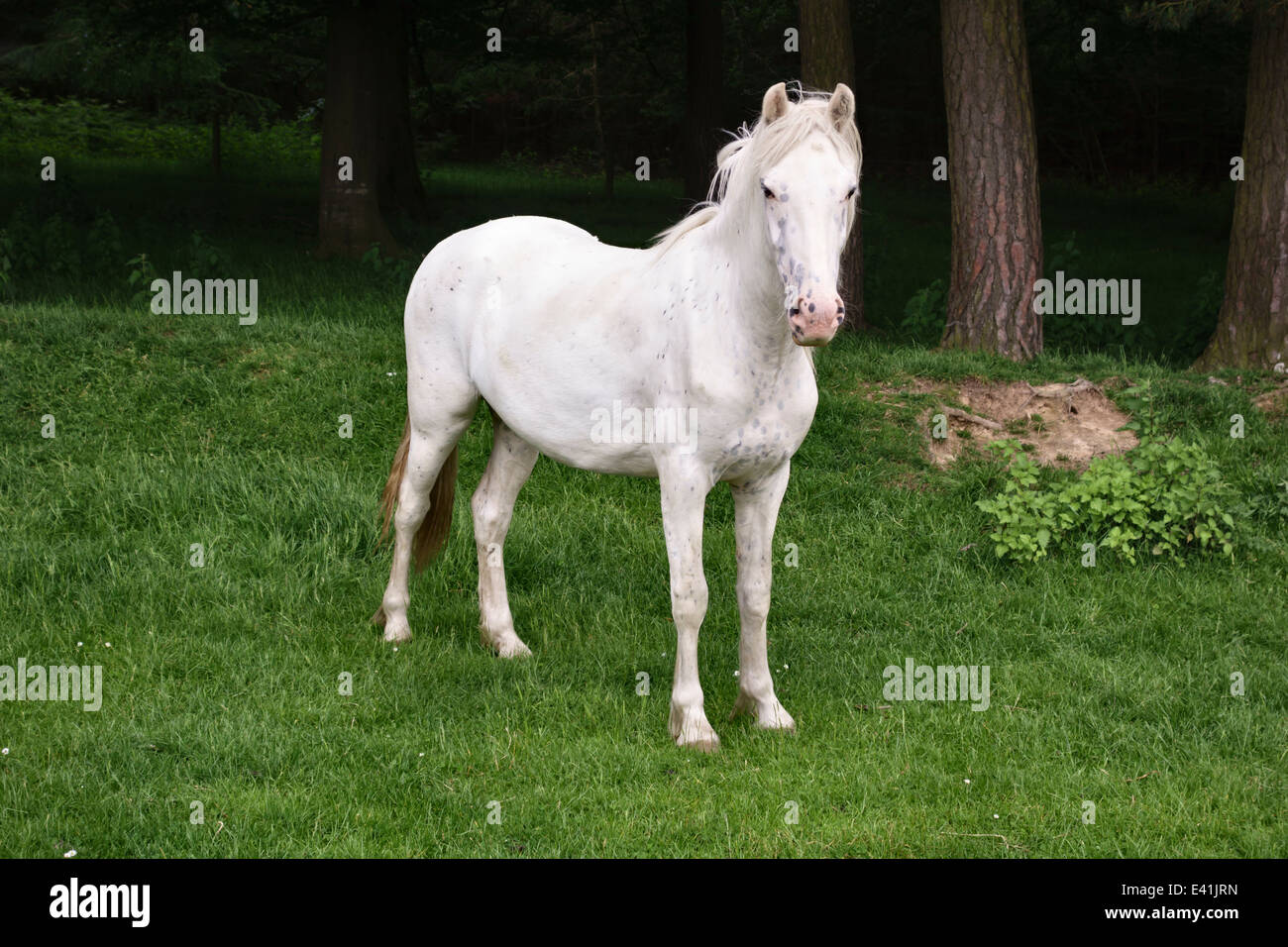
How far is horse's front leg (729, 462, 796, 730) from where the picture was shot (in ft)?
17.0

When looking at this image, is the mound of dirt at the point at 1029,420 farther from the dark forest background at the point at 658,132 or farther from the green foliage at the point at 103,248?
the green foliage at the point at 103,248

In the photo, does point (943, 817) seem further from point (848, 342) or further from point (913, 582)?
point (848, 342)

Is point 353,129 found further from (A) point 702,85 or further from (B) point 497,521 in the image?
(B) point 497,521

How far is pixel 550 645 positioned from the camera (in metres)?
6.23

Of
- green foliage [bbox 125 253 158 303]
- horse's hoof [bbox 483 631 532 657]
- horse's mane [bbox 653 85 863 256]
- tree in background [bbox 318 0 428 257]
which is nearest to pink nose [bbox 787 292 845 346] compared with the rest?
horse's mane [bbox 653 85 863 256]

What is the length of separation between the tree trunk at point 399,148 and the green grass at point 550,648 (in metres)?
7.86

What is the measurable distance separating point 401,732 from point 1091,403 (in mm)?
5435

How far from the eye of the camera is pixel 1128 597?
6.54 meters

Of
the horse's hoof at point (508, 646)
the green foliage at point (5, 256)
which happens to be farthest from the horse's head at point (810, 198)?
the green foliage at point (5, 256)

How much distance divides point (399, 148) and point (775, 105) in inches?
545

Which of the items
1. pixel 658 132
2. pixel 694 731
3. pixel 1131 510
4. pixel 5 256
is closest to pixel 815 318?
pixel 694 731

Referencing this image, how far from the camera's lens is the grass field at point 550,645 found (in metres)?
4.49

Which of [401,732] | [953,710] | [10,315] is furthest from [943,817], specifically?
[10,315]

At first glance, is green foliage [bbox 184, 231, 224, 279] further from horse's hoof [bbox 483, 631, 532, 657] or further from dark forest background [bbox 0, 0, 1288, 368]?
horse's hoof [bbox 483, 631, 532, 657]
